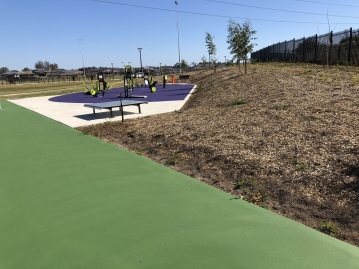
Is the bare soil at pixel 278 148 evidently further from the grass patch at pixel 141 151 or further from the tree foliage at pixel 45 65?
the tree foliage at pixel 45 65

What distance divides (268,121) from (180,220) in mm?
4612

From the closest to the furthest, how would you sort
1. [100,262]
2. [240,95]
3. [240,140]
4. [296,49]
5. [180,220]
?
[100,262], [180,220], [240,140], [240,95], [296,49]

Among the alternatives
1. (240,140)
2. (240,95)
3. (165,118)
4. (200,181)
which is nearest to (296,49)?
(240,95)

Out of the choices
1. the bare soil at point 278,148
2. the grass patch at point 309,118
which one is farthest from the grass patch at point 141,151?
the grass patch at point 309,118

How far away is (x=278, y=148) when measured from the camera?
555 cm

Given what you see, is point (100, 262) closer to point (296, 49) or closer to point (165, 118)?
point (165, 118)

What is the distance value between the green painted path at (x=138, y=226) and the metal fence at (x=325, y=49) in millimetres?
15094

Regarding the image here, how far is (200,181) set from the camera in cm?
482

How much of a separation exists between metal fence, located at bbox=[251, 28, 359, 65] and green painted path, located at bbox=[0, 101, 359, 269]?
15094mm

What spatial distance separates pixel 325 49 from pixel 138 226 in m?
19.8

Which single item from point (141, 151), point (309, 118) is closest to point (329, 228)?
point (309, 118)

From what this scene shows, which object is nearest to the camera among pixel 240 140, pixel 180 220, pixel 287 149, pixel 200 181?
pixel 180 220

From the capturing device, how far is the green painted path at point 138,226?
112 inches

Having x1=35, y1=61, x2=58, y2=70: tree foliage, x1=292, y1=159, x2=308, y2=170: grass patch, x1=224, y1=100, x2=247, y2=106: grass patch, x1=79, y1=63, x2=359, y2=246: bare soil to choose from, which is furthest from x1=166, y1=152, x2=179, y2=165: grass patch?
x1=35, y1=61, x2=58, y2=70: tree foliage
